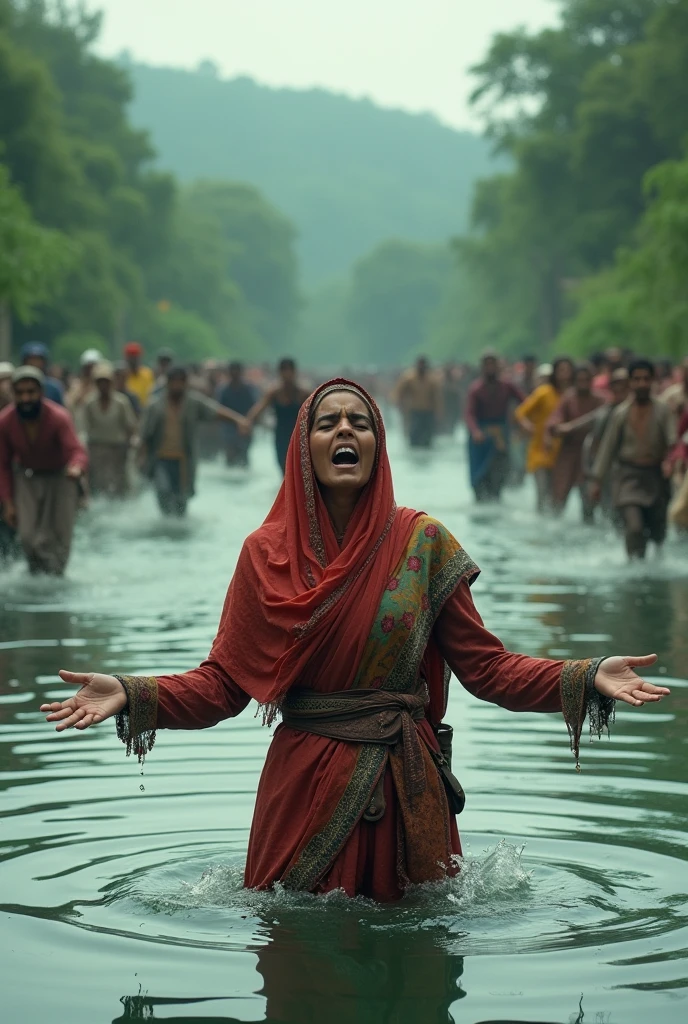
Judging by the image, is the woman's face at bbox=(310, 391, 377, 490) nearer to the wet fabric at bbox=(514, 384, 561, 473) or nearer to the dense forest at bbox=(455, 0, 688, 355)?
Answer: the wet fabric at bbox=(514, 384, 561, 473)

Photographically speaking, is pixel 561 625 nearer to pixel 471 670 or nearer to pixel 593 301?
pixel 471 670

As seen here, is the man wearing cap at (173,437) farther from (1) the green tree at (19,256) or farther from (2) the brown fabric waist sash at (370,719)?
(2) the brown fabric waist sash at (370,719)

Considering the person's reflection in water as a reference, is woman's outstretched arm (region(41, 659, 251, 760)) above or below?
above

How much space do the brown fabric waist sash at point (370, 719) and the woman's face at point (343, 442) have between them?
→ 22.0 inches

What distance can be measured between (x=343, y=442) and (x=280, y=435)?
63.1ft

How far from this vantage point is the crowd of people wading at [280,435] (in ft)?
50.0

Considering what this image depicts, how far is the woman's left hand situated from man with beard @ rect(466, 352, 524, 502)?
60.2ft

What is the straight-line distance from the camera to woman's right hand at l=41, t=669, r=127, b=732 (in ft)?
17.7

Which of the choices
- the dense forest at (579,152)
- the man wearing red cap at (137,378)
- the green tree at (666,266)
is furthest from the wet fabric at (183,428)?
the dense forest at (579,152)

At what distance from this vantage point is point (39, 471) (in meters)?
15.2

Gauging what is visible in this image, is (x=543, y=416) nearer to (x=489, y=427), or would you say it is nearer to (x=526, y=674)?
(x=489, y=427)

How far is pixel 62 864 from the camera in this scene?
263 inches

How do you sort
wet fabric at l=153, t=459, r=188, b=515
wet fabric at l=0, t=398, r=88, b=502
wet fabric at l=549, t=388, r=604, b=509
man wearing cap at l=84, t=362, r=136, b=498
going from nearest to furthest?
1. wet fabric at l=0, t=398, r=88, b=502
2. wet fabric at l=549, t=388, r=604, b=509
3. wet fabric at l=153, t=459, r=188, b=515
4. man wearing cap at l=84, t=362, r=136, b=498

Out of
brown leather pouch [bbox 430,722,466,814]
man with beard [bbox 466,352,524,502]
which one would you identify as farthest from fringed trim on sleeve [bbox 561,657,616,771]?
man with beard [bbox 466,352,524,502]
